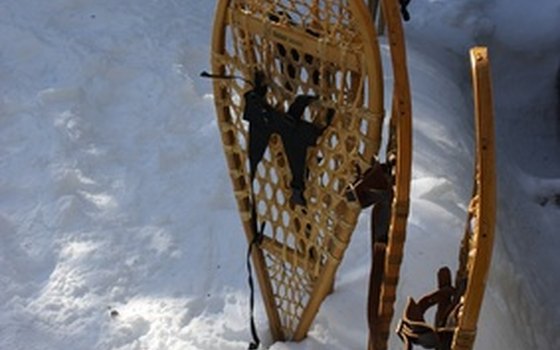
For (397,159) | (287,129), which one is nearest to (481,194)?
(397,159)

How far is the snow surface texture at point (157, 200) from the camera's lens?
5.94 ft

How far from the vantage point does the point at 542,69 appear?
4.07 metres

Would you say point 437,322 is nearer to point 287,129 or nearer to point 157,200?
point 287,129

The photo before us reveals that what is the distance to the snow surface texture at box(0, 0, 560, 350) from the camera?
1.81 meters

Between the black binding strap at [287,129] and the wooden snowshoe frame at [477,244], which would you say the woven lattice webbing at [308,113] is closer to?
the black binding strap at [287,129]

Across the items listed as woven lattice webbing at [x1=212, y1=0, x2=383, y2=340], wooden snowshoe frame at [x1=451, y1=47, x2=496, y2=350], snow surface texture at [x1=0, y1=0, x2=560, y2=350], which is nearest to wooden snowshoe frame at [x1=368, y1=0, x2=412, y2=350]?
woven lattice webbing at [x1=212, y1=0, x2=383, y2=340]

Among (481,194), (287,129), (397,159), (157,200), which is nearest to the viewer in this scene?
(481,194)

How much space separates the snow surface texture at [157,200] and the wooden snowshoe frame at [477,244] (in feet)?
1.63

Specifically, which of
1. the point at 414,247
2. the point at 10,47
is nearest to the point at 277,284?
the point at 414,247

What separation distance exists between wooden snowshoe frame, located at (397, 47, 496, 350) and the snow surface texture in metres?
0.50

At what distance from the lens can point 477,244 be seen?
105cm

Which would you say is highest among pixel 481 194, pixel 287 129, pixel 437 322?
pixel 481 194

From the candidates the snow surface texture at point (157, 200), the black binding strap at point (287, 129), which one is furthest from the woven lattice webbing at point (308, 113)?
the snow surface texture at point (157, 200)

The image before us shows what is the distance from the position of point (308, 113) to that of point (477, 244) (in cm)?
55
